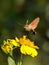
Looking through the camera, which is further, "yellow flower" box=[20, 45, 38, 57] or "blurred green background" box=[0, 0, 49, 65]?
"blurred green background" box=[0, 0, 49, 65]

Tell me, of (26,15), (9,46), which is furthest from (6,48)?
(26,15)

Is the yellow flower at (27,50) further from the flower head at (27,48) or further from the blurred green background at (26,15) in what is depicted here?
the blurred green background at (26,15)

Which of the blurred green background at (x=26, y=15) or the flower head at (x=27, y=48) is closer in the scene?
the flower head at (x=27, y=48)

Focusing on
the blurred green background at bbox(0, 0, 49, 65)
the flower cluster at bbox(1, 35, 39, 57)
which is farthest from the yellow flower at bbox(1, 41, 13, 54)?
the blurred green background at bbox(0, 0, 49, 65)

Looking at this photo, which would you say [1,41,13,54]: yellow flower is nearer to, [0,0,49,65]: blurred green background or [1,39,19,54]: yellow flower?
[1,39,19,54]: yellow flower

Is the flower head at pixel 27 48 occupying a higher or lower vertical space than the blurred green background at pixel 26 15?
lower

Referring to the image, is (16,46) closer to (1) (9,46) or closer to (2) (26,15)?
(1) (9,46)

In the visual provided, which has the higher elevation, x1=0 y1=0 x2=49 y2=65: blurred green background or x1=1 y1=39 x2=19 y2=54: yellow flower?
x1=0 y1=0 x2=49 y2=65: blurred green background

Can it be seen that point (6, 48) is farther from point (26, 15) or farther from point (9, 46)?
point (26, 15)

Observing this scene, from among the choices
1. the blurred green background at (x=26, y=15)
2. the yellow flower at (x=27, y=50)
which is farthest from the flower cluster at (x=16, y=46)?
the blurred green background at (x=26, y=15)

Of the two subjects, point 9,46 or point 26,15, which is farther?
point 26,15

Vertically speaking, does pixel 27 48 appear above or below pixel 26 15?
below
